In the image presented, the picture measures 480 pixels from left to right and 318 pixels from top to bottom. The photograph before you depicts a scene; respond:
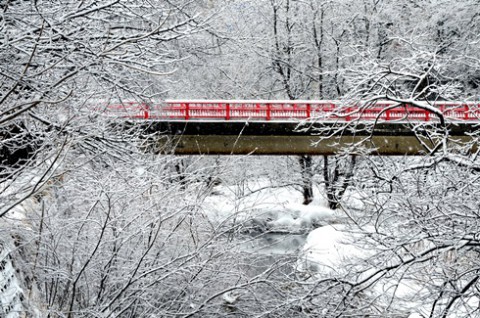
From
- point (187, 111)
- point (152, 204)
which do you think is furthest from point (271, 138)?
point (152, 204)

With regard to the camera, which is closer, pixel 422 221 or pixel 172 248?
pixel 422 221

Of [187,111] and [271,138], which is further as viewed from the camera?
[271,138]

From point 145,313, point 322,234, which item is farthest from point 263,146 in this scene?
point 145,313

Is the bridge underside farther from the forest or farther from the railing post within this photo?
the forest

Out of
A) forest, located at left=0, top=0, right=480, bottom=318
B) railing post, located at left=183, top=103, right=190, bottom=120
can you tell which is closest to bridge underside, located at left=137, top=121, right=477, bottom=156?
railing post, located at left=183, top=103, right=190, bottom=120

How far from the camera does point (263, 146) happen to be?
569 inches

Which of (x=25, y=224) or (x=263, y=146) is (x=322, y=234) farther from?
(x=25, y=224)

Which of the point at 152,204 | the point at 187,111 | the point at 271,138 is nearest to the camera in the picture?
the point at 152,204

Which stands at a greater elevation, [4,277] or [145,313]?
[4,277]

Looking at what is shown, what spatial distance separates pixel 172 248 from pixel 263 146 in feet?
23.2

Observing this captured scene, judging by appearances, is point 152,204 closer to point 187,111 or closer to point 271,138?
point 187,111

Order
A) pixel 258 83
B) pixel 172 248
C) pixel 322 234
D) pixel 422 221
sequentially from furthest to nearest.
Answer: pixel 258 83 < pixel 322 234 < pixel 172 248 < pixel 422 221

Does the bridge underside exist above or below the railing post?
below

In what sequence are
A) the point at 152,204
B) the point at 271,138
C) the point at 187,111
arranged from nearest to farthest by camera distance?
the point at 152,204, the point at 187,111, the point at 271,138
